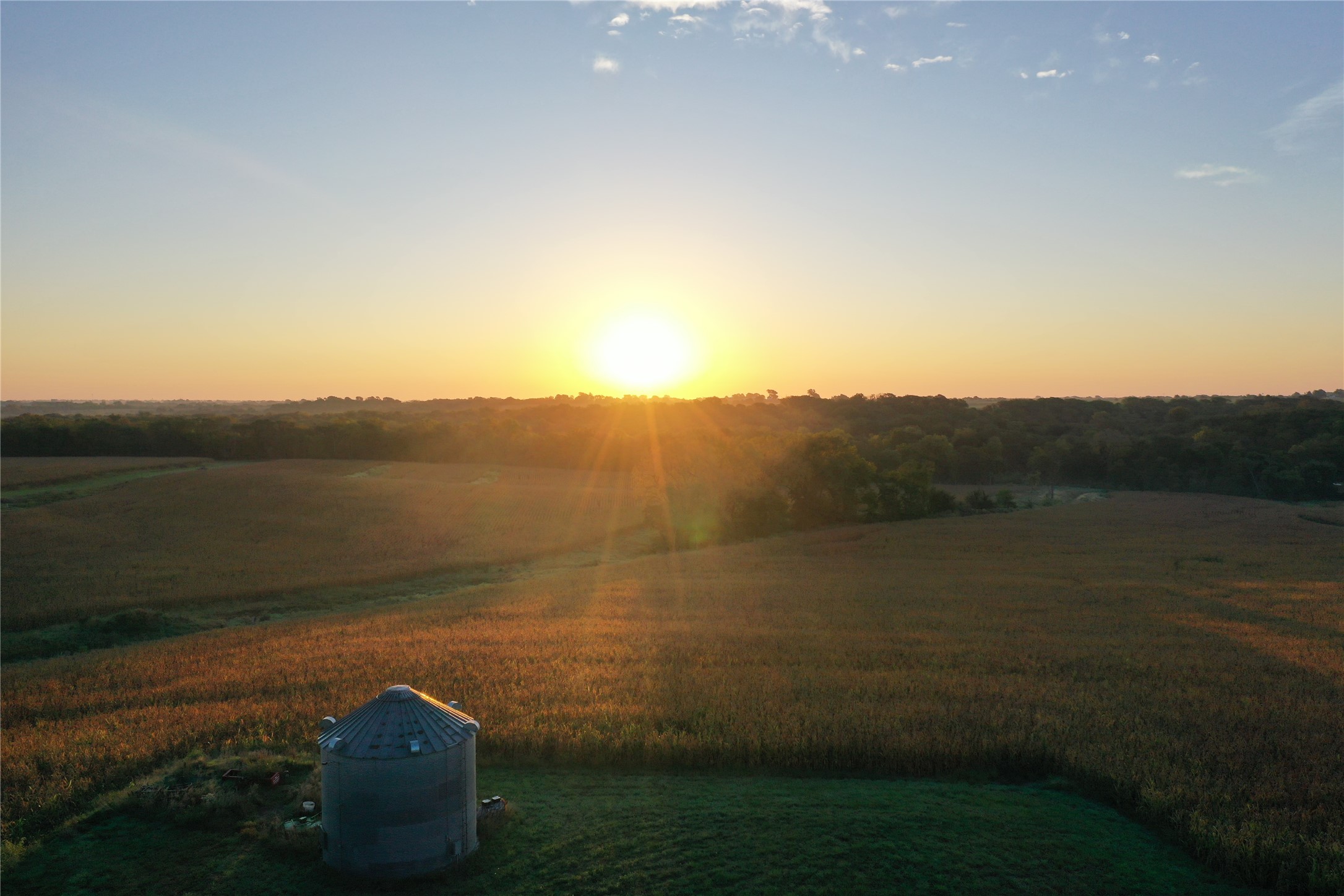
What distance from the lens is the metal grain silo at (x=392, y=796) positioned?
8.04 m

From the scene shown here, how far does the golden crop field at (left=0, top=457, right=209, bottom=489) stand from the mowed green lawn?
57512mm

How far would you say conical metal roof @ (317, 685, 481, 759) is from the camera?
26.4 ft

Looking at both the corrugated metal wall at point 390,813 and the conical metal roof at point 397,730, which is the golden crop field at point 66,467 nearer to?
the conical metal roof at point 397,730

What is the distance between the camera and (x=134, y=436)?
260 ft

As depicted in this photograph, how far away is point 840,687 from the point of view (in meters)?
15.3

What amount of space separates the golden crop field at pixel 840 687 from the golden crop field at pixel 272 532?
763cm

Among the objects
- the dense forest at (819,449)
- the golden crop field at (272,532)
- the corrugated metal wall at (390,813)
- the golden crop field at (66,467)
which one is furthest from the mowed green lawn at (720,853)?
the golden crop field at (66,467)

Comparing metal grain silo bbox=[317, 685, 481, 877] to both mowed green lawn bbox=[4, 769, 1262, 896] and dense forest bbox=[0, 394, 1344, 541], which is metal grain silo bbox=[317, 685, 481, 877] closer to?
mowed green lawn bbox=[4, 769, 1262, 896]

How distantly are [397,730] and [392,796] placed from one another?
25.8 inches

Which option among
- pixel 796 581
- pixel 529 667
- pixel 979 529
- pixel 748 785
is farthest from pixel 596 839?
pixel 979 529

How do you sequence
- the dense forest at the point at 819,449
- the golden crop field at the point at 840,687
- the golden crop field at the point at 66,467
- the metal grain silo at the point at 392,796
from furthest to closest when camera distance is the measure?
the dense forest at the point at 819,449, the golden crop field at the point at 66,467, the golden crop field at the point at 840,687, the metal grain silo at the point at 392,796

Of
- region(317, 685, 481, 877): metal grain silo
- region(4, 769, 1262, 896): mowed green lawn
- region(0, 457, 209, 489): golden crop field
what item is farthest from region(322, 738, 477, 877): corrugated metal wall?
region(0, 457, 209, 489): golden crop field

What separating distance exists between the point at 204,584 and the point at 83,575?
17.6ft

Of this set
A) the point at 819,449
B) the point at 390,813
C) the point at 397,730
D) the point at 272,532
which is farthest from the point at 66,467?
the point at 390,813
